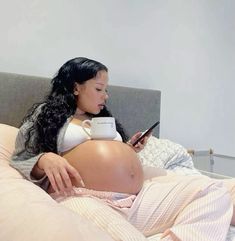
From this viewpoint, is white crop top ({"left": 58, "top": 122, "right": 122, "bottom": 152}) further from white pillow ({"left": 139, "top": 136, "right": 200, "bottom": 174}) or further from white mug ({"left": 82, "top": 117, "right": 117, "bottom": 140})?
white pillow ({"left": 139, "top": 136, "right": 200, "bottom": 174})

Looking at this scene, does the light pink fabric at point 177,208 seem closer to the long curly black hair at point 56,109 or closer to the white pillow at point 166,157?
the long curly black hair at point 56,109

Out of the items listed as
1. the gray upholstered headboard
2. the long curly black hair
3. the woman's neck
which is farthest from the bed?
the woman's neck

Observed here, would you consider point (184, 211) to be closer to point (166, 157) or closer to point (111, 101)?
point (166, 157)

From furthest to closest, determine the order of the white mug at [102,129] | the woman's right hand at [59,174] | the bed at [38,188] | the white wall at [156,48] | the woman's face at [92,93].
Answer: the white wall at [156,48] < the woman's face at [92,93] < the white mug at [102,129] < the woman's right hand at [59,174] < the bed at [38,188]

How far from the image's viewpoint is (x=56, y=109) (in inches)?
45.1

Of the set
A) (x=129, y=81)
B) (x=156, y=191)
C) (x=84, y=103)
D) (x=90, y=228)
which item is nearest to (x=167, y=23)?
(x=129, y=81)

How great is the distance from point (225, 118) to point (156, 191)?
1.58m

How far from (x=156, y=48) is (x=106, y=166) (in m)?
1.18

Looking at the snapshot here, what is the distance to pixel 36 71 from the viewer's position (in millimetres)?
1570

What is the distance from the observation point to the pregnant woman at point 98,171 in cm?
85

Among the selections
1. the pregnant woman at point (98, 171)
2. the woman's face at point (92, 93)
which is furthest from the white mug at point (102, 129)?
the woman's face at point (92, 93)

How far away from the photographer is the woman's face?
3.99 ft

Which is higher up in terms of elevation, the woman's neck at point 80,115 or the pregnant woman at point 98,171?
the woman's neck at point 80,115

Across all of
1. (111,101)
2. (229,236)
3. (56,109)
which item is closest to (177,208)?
(229,236)
